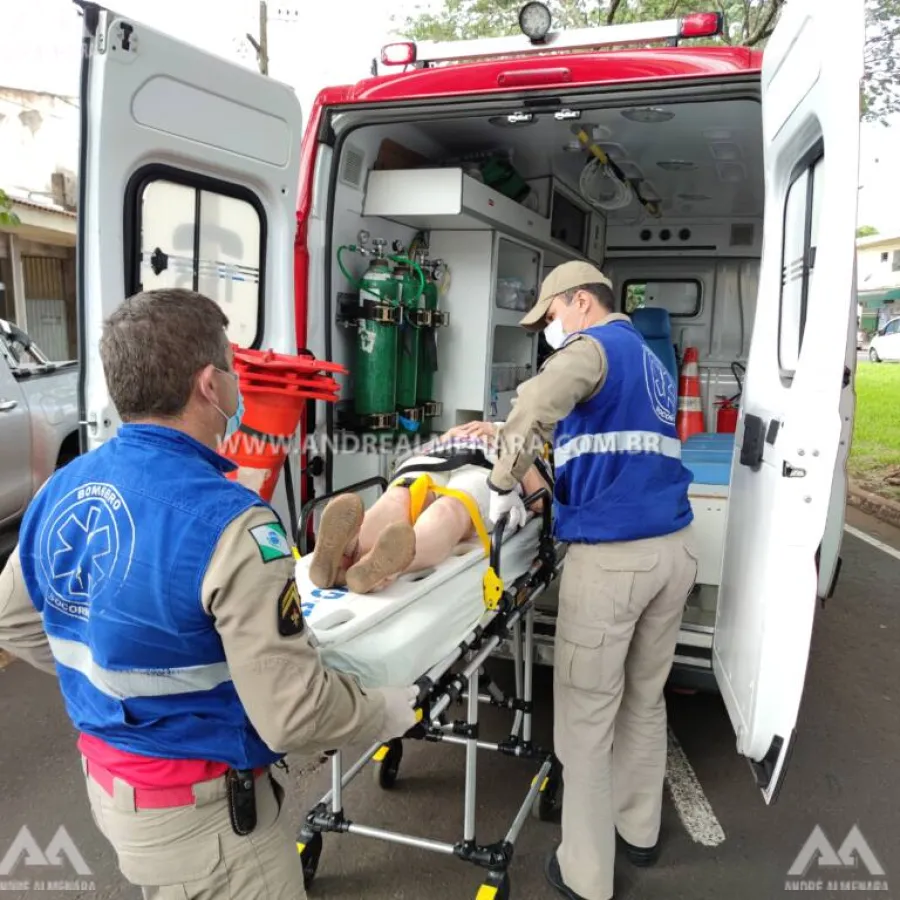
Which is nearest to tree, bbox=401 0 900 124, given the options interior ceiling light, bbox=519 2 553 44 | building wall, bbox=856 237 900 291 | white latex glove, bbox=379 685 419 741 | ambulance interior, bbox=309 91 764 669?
ambulance interior, bbox=309 91 764 669

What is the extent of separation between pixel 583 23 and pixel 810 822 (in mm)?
12573

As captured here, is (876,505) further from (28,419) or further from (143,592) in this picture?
(143,592)

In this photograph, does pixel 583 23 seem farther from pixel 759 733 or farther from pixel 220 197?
pixel 759 733

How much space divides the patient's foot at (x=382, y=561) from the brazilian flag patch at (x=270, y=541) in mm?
697

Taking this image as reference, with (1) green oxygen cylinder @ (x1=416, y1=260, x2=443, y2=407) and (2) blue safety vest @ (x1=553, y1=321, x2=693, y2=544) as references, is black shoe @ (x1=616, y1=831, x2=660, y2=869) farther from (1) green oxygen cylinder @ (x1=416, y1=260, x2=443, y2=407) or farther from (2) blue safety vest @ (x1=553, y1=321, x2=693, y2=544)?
(1) green oxygen cylinder @ (x1=416, y1=260, x2=443, y2=407)

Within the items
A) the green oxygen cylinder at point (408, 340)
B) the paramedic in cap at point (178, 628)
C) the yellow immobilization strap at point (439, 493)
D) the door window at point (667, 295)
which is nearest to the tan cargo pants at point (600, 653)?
the yellow immobilization strap at point (439, 493)

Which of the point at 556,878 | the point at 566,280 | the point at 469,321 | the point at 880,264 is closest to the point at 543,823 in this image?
the point at 556,878

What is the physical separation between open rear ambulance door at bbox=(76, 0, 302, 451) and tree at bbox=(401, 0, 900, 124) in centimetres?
647

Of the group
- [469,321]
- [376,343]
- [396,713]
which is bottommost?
[396,713]

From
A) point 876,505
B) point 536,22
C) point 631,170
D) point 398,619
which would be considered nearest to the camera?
point 398,619

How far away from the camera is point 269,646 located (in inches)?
48.4

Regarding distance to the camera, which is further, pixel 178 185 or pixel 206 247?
pixel 206 247

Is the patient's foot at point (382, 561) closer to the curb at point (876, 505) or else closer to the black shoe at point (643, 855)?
the black shoe at point (643, 855)

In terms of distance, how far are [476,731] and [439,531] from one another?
2.15 feet
